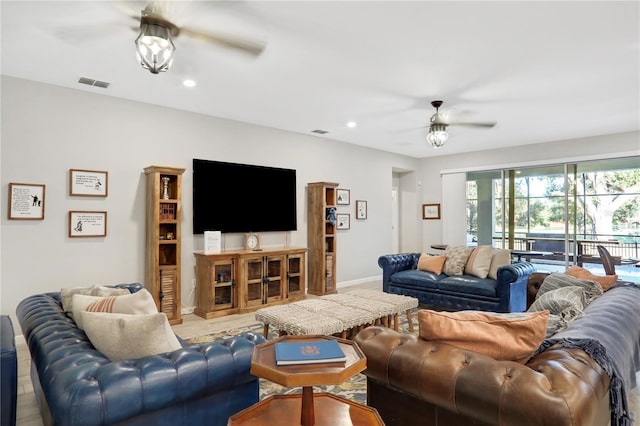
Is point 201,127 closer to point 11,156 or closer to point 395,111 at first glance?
point 11,156

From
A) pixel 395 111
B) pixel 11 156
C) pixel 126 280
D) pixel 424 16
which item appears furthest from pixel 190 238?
pixel 424 16

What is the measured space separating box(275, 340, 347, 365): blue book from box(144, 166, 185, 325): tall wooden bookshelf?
3.37 metres

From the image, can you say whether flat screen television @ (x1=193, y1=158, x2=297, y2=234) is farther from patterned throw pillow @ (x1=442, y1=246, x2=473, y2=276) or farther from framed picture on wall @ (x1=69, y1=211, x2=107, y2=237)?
patterned throw pillow @ (x1=442, y1=246, x2=473, y2=276)

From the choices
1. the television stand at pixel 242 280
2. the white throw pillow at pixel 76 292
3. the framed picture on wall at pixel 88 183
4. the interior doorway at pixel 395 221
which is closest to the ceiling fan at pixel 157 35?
the white throw pillow at pixel 76 292

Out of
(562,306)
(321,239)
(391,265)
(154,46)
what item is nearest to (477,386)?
(562,306)

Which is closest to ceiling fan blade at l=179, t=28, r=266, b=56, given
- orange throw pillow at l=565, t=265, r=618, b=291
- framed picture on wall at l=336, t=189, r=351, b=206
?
orange throw pillow at l=565, t=265, r=618, b=291

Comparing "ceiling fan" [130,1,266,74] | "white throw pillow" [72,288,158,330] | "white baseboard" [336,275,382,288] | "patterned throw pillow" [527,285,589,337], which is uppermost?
"ceiling fan" [130,1,266,74]

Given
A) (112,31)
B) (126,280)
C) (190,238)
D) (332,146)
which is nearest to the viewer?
(112,31)

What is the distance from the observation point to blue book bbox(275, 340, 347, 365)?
4.30ft

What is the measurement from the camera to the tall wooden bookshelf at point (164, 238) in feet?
14.3

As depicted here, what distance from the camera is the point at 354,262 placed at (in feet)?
23.6

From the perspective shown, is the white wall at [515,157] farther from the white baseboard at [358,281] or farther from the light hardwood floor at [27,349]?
the light hardwood floor at [27,349]

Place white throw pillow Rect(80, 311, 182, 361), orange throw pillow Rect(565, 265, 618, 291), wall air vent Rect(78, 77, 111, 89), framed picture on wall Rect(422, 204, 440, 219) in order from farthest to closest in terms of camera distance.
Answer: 1. framed picture on wall Rect(422, 204, 440, 219)
2. wall air vent Rect(78, 77, 111, 89)
3. orange throw pillow Rect(565, 265, 618, 291)
4. white throw pillow Rect(80, 311, 182, 361)

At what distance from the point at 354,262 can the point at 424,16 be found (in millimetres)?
5127
